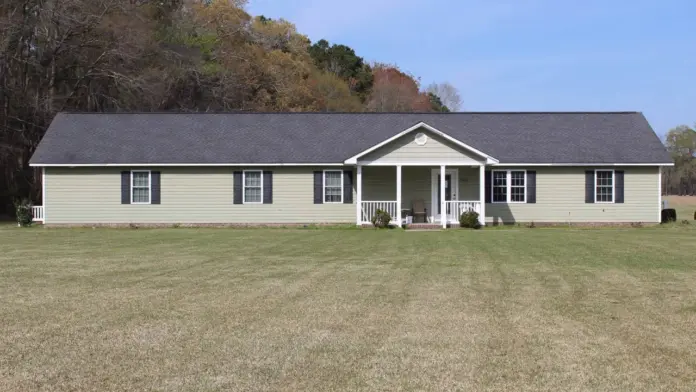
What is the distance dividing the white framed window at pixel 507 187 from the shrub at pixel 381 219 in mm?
4720

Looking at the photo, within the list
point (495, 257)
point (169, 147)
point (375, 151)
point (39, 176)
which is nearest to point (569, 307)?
point (495, 257)

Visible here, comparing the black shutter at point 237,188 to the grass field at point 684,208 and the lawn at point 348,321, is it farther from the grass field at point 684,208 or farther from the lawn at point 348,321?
the grass field at point 684,208

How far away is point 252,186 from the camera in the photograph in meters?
29.4

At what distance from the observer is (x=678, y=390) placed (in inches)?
247

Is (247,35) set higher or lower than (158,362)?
higher

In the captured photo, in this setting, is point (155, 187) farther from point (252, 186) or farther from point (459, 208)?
point (459, 208)

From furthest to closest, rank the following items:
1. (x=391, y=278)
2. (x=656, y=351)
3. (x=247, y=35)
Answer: (x=247, y=35) → (x=391, y=278) → (x=656, y=351)

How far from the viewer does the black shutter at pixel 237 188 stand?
29.3 metres

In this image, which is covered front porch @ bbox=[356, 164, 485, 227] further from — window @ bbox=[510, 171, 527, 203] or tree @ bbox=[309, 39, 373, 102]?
tree @ bbox=[309, 39, 373, 102]

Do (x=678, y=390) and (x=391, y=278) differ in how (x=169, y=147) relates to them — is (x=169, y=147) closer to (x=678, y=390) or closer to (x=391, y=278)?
(x=391, y=278)

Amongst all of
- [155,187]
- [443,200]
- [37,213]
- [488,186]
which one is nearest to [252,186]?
[155,187]

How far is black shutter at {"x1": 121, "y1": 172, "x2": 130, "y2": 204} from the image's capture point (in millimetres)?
29312

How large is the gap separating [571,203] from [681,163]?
2959 inches

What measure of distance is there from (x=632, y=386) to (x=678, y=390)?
36 cm
